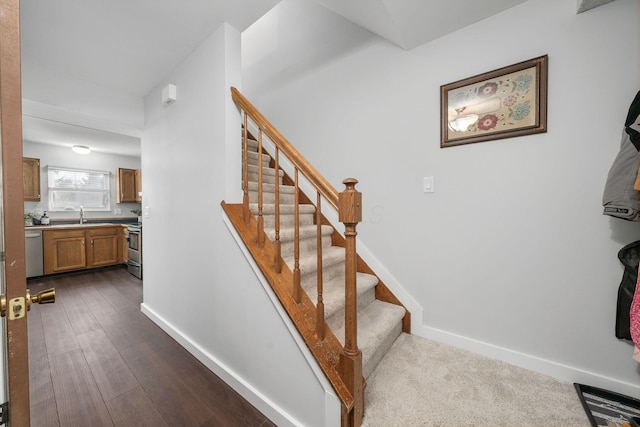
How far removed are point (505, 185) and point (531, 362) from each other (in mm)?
1088

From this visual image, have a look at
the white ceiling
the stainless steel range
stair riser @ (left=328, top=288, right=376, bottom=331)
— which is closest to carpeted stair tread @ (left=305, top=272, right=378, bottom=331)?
stair riser @ (left=328, top=288, right=376, bottom=331)

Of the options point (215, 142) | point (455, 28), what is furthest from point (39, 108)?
point (455, 28)

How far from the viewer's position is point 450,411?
1215mm

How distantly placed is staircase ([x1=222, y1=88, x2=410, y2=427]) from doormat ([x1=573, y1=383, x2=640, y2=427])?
953mm

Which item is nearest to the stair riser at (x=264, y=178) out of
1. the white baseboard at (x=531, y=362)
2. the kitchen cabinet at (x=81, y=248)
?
the white baseboard at (x=531, y=362)

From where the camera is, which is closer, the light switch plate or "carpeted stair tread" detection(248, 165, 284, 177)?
the light switch plate

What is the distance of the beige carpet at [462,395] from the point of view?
A: 3.83 feet

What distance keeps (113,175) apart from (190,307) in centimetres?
503

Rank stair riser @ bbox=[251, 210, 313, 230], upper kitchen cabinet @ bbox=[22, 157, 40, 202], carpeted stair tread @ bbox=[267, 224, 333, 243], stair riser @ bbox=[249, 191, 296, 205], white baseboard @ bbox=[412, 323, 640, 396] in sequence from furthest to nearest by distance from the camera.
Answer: upper kitchen cabinet @ bbox=[22, 157, 40, 202] → stair riser @ bbox=[249, 191, 296, 205] → stair riser @ bbox=[251, 210, 313, 230] → carpeted stair tread @ bbox=[267, 224, 333, 243] → white baseboard @ bbox=[412, 323, 640, 396]

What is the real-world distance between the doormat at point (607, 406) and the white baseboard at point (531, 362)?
4 centimetres

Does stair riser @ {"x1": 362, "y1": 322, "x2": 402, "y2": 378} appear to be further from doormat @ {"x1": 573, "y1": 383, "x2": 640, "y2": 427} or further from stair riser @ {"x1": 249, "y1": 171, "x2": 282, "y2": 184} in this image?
stair riser @ {"x1": 249, "y1": 171, "x2": 282, "y2": 184}

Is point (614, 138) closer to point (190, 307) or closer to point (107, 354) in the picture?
point (190, 307)

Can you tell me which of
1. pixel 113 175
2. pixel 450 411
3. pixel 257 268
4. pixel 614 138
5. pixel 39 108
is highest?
pixel 39 108

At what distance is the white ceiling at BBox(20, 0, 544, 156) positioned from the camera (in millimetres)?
1506
